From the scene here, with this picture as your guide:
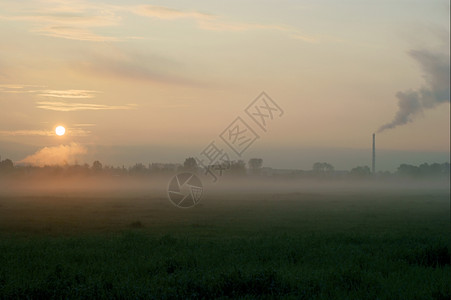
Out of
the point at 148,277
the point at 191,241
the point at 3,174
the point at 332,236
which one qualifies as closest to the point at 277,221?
the point at 332,236

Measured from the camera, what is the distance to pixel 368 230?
29.6 m

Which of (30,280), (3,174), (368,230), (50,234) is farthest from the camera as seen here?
(3,174)

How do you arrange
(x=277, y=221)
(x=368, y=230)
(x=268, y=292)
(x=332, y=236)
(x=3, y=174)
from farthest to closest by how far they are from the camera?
1. (x=3, y=174)
2. (x=277, y=221)
3. (x=368, y=230)
4. (x=332, y=236)
5. (x=268, y=292)

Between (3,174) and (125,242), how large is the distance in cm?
12918

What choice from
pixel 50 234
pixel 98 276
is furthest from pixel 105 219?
pixel 98 276

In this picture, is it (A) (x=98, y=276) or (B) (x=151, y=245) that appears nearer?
(A) (x=98, y=276)

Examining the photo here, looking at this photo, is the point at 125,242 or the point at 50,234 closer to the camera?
the point at 125,242

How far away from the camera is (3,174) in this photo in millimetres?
136625

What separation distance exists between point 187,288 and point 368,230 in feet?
63.5

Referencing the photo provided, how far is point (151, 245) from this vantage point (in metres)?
19.8

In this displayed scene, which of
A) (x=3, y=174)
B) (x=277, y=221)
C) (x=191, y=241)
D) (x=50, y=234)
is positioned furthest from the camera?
(x=3, y=174)

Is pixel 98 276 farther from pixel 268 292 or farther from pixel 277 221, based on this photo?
pixel 277 221

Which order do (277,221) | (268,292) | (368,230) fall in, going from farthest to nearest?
(277,221) < (368,230) < (268,292)

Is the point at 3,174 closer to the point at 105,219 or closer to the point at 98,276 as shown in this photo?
the point at 105,219
